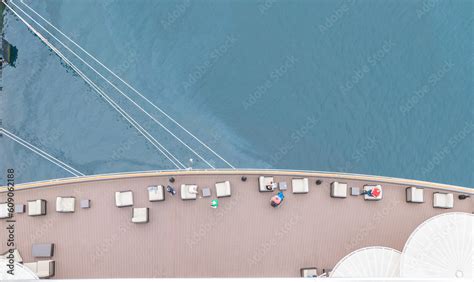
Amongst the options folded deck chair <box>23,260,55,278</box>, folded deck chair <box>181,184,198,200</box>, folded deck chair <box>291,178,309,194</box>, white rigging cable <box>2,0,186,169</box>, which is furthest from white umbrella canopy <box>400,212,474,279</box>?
folded deck chair <box>23,260,55,278</box>

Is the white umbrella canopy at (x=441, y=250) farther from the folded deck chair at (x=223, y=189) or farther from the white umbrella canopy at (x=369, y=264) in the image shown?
the folded deck chair at (x=223, y=189)

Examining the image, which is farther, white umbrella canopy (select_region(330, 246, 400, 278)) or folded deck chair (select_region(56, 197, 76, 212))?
folded deck chair (select_region(56, 197, 76, 212))

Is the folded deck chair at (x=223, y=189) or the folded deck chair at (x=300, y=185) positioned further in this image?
the folded deck chair at (x=300, y=185)

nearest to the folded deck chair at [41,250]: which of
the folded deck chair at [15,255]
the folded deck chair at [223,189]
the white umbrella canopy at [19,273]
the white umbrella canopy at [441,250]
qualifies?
the folded deck chair at [15,255]

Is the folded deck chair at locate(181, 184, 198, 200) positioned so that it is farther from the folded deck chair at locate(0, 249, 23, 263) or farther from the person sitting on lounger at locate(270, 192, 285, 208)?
the folded deck chair at locate(0, 249, 23, 263)

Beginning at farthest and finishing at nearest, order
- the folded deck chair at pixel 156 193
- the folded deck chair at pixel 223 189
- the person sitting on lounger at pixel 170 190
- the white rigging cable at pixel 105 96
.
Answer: the white rigging cable at pixel 105 96 < the folded deck chair at pixel 223 189 < the folded deck chair at pixel 156 193 < the person sitting on lounger at pixel 170 190

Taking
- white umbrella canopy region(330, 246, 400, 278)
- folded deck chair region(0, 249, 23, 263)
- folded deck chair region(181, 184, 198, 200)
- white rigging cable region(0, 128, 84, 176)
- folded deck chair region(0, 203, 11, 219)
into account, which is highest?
white rigging cable region(0, 128, 84, 176)

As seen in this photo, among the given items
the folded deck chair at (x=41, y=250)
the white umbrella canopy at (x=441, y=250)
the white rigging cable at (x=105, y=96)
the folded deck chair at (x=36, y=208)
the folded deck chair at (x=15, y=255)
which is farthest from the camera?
the white rigging cable at (x=105, y=96)

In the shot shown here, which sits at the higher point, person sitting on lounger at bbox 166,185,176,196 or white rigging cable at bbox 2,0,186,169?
white rigging cable at bbox 2,0,186,169
